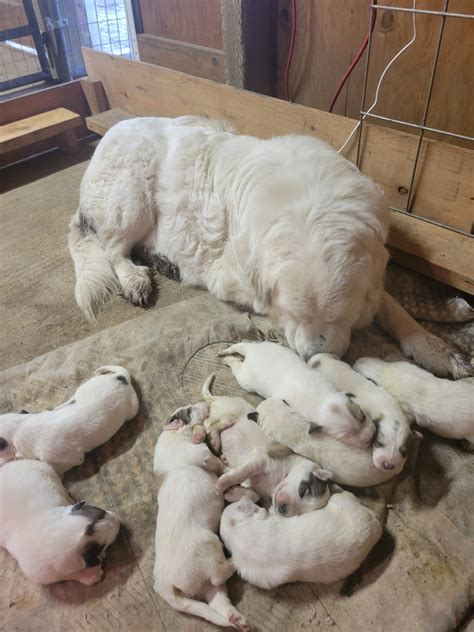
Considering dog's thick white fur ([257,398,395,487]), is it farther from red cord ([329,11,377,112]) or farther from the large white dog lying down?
red cord ([329,11,377,112])

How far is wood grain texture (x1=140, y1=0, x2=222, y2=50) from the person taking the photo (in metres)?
3.73

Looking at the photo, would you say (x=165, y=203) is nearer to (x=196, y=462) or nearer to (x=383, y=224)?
(x=383, y=224)

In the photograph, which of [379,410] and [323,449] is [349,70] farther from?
[323,449]

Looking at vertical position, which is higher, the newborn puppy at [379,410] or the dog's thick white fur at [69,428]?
the newborn puppy at [379,410]

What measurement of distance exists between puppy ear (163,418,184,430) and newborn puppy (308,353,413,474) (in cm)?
53

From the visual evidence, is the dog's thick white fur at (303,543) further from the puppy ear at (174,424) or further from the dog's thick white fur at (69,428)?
the dog's thick white fur at (69,428)

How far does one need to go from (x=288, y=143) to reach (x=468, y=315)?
1.16m

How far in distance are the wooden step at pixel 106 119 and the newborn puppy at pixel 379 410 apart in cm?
309

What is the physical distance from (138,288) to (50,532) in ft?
4.58

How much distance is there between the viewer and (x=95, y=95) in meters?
4.32

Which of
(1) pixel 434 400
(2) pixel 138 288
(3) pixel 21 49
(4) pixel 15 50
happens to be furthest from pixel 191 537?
(4) pixel 15 50

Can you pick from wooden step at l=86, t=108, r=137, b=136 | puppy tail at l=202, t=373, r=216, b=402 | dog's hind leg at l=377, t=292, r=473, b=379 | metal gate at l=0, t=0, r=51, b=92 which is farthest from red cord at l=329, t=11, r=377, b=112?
metal gate at l=0, t=0, r=51, b=92

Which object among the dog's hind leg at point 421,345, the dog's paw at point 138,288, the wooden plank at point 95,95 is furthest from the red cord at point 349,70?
the wooden plank at point 95,95

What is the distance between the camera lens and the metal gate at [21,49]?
4.27m
